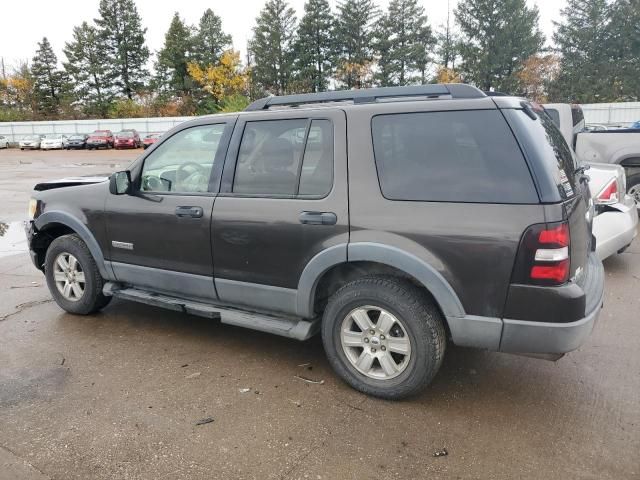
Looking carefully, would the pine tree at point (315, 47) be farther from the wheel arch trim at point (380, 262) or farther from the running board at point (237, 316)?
the wheel arch trim at point (380, 262)

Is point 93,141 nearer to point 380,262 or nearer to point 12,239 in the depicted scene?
point 12,239

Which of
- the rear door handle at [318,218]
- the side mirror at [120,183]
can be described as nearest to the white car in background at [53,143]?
the side mirror at [120,183]

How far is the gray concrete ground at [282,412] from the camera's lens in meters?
2.73

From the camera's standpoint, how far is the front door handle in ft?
12.8

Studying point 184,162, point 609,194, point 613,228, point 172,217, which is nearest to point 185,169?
point 184,162

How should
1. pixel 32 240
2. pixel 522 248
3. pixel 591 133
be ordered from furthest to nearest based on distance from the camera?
pixel 591 133
pixel 32 240
pixel 522 248

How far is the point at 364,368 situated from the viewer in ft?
11.1

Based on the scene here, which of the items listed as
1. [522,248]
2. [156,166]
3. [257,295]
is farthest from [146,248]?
[522,248]

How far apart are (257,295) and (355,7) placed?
188 ft

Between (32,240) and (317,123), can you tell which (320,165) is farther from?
(32,240)

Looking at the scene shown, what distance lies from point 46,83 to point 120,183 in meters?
72.3

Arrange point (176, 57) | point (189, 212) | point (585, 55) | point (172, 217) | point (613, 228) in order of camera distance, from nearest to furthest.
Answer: point (189, 212), point (172, 217), point (613, 228), point (585, 55), point (176, 57)

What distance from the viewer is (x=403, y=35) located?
54.4 metres

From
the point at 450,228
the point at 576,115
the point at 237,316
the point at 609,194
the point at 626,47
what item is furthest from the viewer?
the point at 626,47
